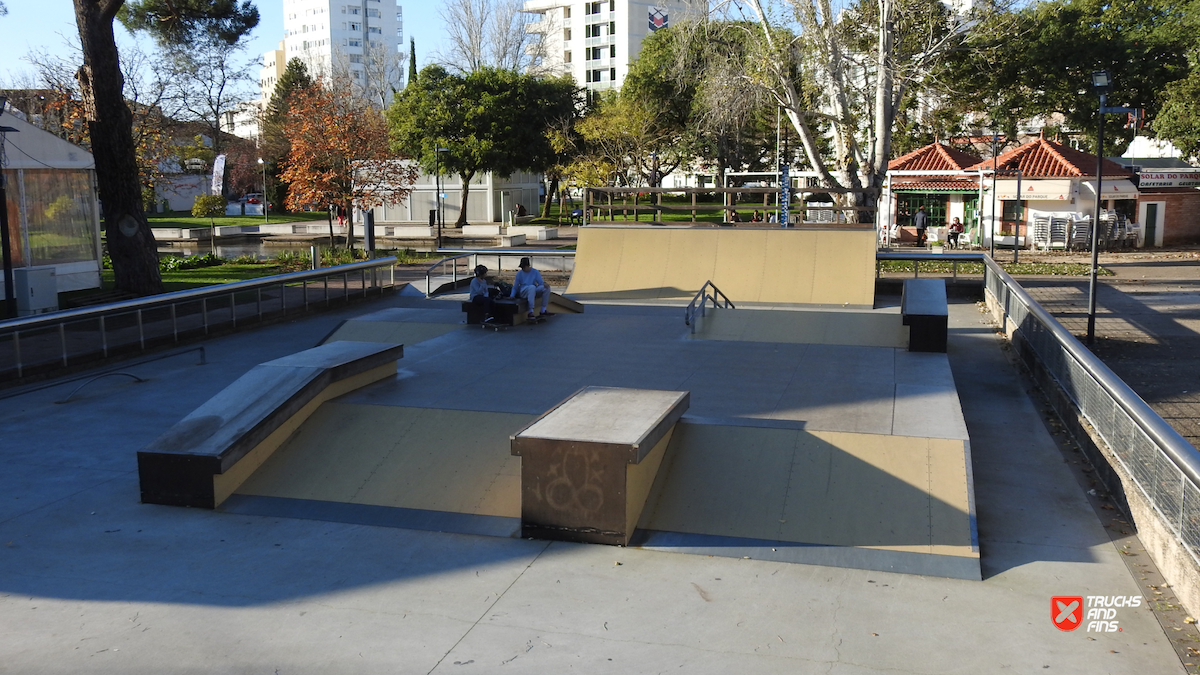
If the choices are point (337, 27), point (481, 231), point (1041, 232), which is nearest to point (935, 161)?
point (1041, 232)

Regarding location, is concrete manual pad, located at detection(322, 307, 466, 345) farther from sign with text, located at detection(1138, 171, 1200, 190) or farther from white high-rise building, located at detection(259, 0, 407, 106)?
white high-rise building, located at detection(259, 0, 407, 106)

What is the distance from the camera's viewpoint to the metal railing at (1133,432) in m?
5.93

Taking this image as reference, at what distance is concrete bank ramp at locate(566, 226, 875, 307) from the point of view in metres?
18.0

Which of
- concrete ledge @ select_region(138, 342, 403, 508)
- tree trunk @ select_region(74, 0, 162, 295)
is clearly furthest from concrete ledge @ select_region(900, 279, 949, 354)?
tree trunk @ select_region(74, 0, 162, 295)

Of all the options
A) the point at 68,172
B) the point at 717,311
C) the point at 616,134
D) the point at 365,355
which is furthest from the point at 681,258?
the point at 616,134

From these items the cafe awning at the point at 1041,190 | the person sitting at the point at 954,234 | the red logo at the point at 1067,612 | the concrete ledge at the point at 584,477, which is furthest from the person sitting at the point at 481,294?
the cafe awning at the point at 1041,190

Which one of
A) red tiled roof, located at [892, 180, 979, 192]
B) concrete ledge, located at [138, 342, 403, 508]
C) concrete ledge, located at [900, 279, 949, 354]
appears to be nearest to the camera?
concrete ledge, located at [138, 342, 403, 508]

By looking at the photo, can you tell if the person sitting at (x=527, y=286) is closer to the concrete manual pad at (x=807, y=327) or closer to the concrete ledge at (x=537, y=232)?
the concrete manual pad at (x=807, y=327)

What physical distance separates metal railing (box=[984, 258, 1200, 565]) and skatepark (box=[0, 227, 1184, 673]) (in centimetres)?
50

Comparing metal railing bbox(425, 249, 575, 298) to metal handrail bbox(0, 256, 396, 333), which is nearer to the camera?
metal handrail bbox(0, 256, 396, 333)

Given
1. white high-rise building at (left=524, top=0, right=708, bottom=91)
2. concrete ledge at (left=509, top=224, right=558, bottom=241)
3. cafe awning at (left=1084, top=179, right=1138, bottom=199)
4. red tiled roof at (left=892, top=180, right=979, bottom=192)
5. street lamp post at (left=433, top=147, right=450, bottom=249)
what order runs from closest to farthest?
cafe awning at (left=1084, top=179, right=1138, bottom=199), street lamp post at (left=433, top=147, right=450, bottom=249), red tiled roof at (left=892, top=180, right=979, bottom=192), concrete ledge at (left=509, top=224, right=558, bottom=241), white high-rise building at (left=524, top=0, right=708, bottom=91)

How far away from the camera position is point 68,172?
20969 mm

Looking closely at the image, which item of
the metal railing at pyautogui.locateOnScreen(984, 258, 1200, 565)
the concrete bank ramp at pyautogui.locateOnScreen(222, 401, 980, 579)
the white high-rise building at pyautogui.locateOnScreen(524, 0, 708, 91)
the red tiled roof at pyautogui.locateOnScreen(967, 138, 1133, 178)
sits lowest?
the concrete bank ramp at pyautogui.locateOnScreen(222, 401, 980, 579)

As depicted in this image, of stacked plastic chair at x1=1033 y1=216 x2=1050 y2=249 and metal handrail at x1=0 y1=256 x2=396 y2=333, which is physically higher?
stacked plastic chair at x1=1033 y1=216 x2=1050 y2=249
